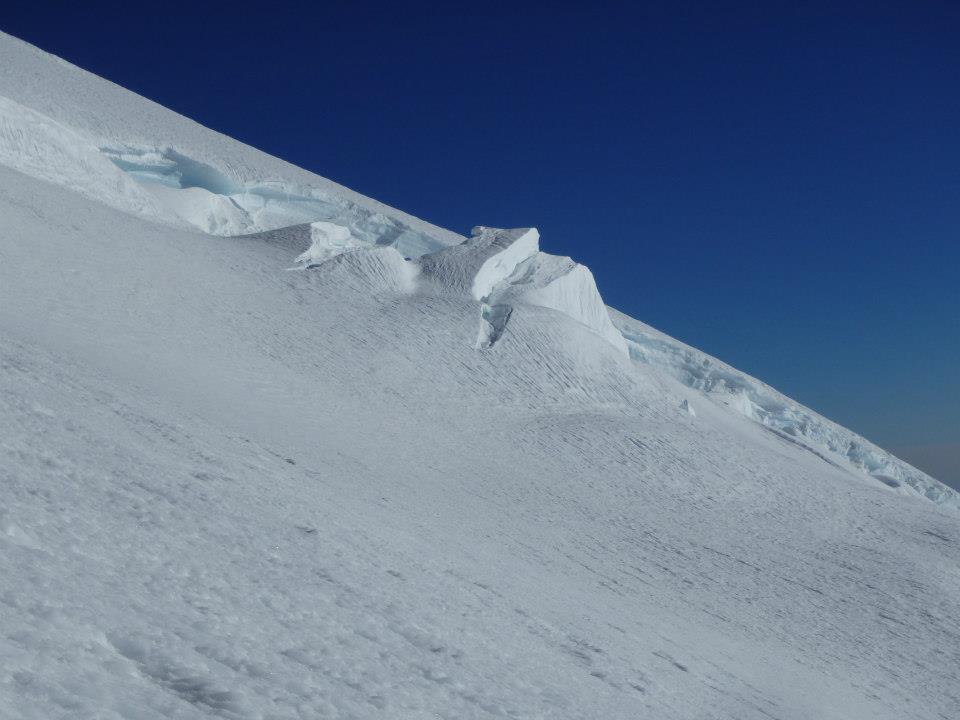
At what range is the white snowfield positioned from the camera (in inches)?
119

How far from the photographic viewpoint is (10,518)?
3.07 m

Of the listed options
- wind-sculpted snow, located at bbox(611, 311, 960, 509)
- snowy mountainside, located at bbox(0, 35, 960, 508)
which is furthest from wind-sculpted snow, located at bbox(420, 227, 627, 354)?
wind-sculpted snow, located at bbox(611, 311, 960, 509)

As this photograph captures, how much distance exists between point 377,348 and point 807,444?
10.6 meters

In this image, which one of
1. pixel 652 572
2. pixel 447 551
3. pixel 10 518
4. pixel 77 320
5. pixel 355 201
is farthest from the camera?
pixel 355 201

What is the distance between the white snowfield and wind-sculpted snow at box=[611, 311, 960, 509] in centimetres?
379

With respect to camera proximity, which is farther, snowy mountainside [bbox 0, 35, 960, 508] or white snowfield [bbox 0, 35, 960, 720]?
snowy mountainside [bbox 0, 35, 960, 508]

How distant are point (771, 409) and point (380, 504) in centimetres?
1716

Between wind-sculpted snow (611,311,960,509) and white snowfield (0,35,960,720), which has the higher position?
wind-sculpted snow (611,311,960,509)

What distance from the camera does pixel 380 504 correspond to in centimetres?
629

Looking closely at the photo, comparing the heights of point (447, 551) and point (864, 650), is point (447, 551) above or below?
below

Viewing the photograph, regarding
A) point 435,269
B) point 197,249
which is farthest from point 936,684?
point 197,249

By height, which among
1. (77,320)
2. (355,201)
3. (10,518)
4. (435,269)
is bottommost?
(10,518)

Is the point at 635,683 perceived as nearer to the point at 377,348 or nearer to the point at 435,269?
the point at 377,348

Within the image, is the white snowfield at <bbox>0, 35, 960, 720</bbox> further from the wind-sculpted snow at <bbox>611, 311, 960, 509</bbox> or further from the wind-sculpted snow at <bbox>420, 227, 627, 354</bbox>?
the wind-sculpted snow at <bbox>611, 311, 960, 509</bbox>
